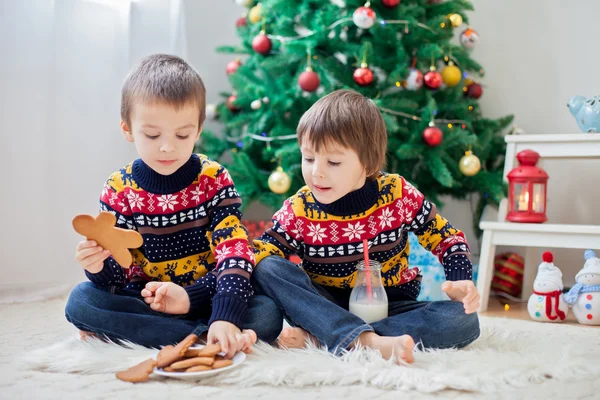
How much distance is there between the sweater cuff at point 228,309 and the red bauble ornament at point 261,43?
116 centimetres

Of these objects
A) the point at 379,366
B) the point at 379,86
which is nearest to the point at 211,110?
the point at 379,86

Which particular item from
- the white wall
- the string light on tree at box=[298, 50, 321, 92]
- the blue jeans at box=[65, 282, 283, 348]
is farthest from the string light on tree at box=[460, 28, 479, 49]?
the blue jeans at box=[65, 282, 283, 348]

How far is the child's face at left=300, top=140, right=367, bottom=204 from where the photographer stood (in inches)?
46.0

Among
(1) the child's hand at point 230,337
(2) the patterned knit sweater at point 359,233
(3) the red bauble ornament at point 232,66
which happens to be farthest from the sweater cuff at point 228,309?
(3) the red bauble ornament at point 232,66

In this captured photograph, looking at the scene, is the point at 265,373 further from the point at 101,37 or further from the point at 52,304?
the point at 101,37

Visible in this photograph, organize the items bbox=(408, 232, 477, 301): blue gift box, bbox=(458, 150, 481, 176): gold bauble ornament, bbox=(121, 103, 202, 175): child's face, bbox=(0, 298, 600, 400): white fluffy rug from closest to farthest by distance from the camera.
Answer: bbox=(0, 298, 600, 400): white fluffy rug, bbox=(121, 103, 202, 175): child's face, bbox=(408, 232, 477, 301): blue gift box, bbox=(458, 150, 481, 176): gold bauble ornament

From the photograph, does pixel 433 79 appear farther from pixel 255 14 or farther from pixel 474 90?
pixel 255 14

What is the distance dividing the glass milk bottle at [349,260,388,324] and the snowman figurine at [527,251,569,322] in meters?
0.70

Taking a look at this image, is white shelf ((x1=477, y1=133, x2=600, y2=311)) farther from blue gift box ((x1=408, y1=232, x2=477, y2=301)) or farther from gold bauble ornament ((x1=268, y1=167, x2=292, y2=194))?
gold bauble ornament ((x1=268, y1=167, x2=292, y2=194))

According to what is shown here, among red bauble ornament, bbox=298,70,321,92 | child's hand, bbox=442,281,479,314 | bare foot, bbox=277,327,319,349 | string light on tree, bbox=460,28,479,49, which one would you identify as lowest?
bare foot, bbox=277,327,319,349

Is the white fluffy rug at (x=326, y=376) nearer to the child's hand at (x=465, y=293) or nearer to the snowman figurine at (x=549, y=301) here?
the child's hand at (x=465, y=293)

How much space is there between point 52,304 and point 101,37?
32.0 inches

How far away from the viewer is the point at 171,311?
3.66 feet

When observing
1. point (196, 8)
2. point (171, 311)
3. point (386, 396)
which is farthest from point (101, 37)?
point (386, 396)
